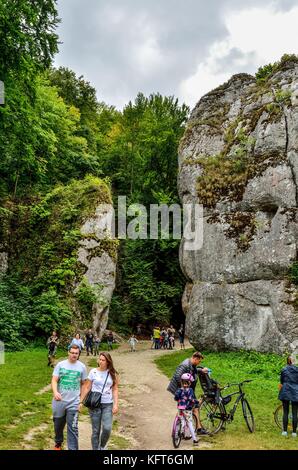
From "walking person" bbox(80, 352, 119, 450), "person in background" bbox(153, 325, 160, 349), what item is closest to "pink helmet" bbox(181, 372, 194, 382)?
"walking person" bbox(80, 352, 119, 450)

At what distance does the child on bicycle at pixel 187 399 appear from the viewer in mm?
8594

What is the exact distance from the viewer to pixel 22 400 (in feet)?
37.7

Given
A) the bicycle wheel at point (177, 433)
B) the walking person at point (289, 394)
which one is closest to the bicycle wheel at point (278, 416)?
the walking person at point (289, 394)

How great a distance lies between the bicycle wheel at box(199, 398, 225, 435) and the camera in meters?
9.58

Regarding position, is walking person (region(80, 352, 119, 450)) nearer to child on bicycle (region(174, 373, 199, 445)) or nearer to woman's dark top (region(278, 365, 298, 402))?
child on bicycle (region(174, 373, 199, 445))

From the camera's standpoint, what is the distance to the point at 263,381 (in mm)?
15688

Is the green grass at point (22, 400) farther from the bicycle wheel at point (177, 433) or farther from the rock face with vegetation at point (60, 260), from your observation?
the rock face with vegetation at point (60, 260)

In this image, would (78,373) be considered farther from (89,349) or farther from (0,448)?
(89,349)

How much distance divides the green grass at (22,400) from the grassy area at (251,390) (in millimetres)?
3956

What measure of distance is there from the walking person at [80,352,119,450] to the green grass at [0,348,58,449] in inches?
64.0

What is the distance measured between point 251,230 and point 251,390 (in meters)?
9.98

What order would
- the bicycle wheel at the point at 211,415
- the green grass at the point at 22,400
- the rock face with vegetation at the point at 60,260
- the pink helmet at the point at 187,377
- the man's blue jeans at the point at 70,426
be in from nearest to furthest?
1. the man's blue jeans at the point at 70,426
2. the green grass at the point at 22,400
3. the pink helmet at the point at 187,377
4. the bicycle wheel at the point at 211,415
5. the rock face with vegetation at the point at 60,260

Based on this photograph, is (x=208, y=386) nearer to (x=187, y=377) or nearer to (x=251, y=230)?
(x=187, y=377)

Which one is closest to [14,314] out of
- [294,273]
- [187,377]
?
[294,273]
